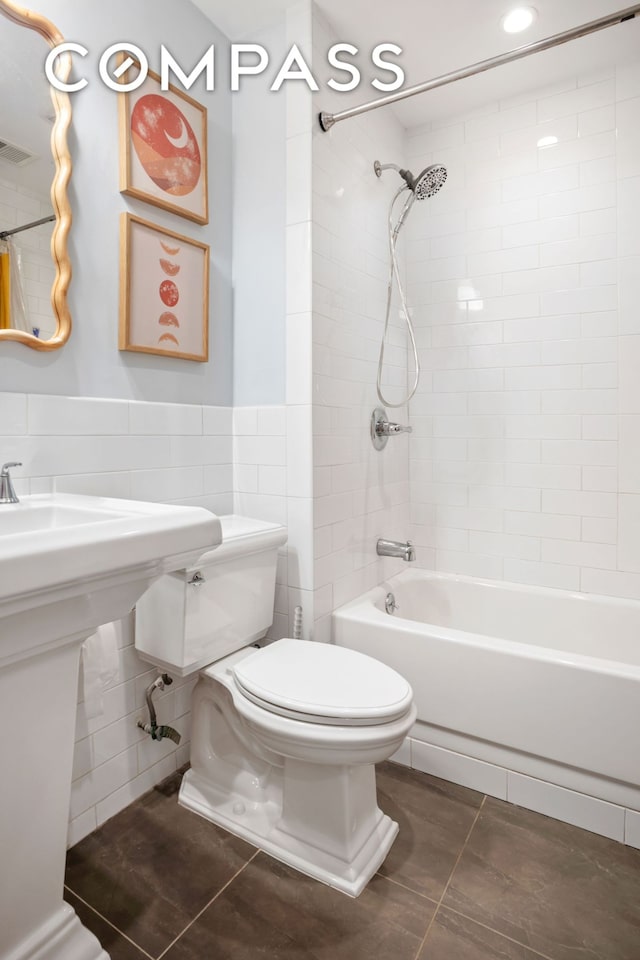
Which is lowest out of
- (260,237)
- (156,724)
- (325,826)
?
(325,826)

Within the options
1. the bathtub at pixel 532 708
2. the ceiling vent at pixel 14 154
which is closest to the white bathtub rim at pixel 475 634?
the bathtub at pixel 532 708

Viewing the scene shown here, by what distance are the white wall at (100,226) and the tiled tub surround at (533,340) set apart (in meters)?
1.22

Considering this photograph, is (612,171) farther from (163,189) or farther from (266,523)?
(266,523)

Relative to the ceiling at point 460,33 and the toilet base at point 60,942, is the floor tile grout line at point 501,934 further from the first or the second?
the ceiling at point 460,33

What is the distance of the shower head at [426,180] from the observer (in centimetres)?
196

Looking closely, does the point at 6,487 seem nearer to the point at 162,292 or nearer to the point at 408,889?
the point at 162,292

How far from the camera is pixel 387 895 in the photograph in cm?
128

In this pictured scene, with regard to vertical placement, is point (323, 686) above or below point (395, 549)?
below

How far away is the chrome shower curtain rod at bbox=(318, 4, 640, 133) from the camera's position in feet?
4.28

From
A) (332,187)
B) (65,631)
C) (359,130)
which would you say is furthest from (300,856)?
(359,130)

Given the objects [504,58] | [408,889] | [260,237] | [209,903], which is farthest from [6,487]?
[504,58]

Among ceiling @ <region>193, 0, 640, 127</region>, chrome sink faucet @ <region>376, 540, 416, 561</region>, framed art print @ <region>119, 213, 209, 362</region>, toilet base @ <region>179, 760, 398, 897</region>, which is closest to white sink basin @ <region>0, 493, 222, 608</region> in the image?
framed art print @ <region>119, 213, 209, 362</region>

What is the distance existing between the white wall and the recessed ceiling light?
1.06 m

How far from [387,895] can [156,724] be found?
0.79 meters
